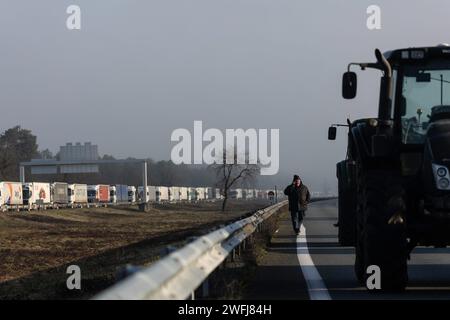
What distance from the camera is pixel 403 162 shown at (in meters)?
10.3

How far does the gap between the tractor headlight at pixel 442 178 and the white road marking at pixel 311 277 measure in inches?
76.5

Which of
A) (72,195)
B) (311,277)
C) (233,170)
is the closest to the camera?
(311,277)

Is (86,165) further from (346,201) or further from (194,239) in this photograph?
(194,239)

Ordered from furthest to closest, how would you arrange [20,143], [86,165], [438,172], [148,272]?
[20,143], [86,165], [438,172], [148,272]

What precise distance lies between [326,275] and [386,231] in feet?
9.73

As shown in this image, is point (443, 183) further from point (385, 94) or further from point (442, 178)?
point (385, 94)

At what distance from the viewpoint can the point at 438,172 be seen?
9.33m

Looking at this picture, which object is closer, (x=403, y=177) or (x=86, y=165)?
(x=403, y=177)

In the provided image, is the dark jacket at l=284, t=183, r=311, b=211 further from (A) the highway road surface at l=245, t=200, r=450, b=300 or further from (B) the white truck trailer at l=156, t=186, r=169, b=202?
(B) the white truck trailer at l=156, t=186, r=169, b=202

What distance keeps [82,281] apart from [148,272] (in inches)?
333

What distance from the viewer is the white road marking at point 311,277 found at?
9750 millimetres

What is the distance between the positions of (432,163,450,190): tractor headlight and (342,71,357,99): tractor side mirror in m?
1.63

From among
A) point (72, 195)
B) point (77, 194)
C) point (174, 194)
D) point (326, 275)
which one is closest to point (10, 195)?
point (72, 195)
